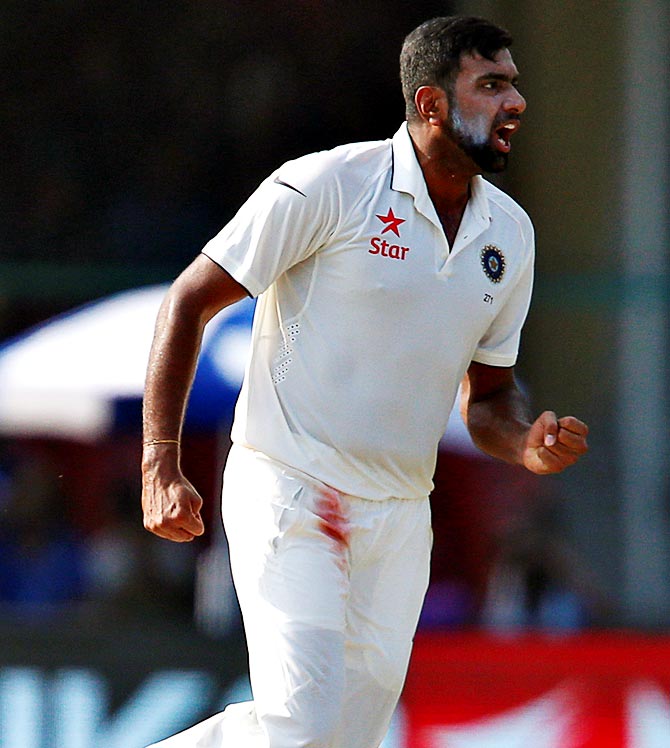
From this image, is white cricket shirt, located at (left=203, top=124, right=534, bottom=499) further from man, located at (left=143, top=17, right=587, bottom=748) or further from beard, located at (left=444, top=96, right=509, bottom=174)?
beard, located at (left=444, top=96, right=509, bottom=174)

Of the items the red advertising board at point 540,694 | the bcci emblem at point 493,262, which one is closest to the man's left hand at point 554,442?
the bcci emblem at point 493,262

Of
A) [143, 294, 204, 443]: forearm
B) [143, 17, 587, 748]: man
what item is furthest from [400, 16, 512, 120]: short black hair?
[143, 294, 204, 443]: forearm

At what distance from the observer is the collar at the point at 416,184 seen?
3.68 meters

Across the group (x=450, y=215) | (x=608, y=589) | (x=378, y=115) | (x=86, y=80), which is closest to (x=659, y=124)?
(x=378, y=115)

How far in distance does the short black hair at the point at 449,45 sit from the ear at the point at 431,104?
0.05 feet

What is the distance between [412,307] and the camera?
3605 mm

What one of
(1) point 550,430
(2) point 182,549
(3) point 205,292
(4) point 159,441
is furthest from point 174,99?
(1) point 550,430

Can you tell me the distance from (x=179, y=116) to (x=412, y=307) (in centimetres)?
444

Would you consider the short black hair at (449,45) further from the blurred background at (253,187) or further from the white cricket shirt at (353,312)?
the blurred background at (253,187)

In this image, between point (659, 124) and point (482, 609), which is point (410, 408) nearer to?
point (482, 609)

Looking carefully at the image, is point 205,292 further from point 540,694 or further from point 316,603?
point 540,694

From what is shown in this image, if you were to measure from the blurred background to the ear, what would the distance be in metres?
3.26

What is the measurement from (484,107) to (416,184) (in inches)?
9.4

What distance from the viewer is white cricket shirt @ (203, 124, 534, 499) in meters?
3.57
